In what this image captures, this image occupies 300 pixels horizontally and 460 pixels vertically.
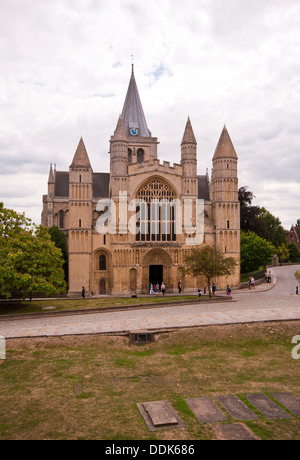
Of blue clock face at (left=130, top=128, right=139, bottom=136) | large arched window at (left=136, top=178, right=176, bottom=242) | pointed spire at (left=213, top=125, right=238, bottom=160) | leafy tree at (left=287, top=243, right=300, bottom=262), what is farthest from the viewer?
leafy tree at (left=287, top=243, right=300, bottom=262)

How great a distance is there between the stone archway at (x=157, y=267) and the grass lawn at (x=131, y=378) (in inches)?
802

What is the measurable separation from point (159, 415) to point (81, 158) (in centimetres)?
3463

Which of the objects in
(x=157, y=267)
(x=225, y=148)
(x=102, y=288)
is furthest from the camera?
(x=225, y=148)

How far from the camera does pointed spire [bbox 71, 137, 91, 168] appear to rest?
138 ft

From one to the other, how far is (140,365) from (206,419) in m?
6.02

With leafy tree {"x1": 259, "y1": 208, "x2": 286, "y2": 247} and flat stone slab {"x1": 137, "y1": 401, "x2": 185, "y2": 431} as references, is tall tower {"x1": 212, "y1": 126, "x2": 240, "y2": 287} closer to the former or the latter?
flat stone slab {"x1": 137, "y1": 401, "x2": 185, "y2": 431}

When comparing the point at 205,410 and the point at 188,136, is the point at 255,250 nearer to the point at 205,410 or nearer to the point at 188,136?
the point at 188,136

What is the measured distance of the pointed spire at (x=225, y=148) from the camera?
4425 centimetres

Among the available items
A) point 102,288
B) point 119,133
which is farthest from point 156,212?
point 102,288

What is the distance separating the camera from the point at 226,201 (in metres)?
44.2

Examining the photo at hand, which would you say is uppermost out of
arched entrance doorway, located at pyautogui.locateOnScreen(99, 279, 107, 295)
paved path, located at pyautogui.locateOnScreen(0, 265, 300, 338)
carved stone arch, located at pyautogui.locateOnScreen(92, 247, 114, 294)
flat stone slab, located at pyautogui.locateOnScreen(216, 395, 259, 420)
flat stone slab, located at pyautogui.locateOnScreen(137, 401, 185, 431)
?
carved stone arch, located at pyautogui.locateOnScreen(92, 247, 114, 294)

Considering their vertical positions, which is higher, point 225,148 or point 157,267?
point 225,148

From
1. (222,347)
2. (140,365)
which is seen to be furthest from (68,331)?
(222,347)

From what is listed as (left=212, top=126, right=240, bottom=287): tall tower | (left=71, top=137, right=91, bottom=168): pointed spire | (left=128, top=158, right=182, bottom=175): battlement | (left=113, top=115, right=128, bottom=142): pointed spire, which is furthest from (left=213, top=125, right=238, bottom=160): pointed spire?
(left=71, top=137, right=91, bottom=168): pointed spire
